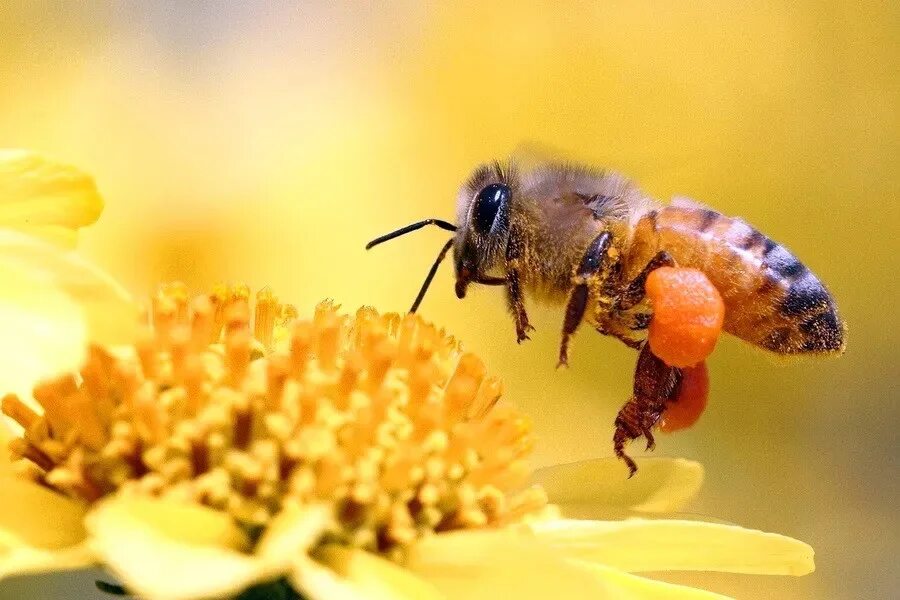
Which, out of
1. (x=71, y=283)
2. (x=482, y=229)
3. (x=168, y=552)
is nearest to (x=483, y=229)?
(x=482, y=229)

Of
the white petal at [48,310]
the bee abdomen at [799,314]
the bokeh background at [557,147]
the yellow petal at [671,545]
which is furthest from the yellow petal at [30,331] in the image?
the bokeh background at [557,147]

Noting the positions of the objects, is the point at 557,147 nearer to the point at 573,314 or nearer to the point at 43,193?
the point at 573,314

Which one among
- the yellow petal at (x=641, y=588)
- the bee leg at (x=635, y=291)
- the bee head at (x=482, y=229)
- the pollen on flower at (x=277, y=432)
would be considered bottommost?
the yellow petal at (x=641, y=588)

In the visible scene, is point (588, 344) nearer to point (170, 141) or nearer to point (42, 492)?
point (170, 141)

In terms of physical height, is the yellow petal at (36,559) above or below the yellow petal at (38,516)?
below

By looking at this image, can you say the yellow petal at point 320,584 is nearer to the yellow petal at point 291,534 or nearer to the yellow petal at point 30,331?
the yellow petal at point 291,534

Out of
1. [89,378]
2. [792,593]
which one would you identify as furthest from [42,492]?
[792,593]
